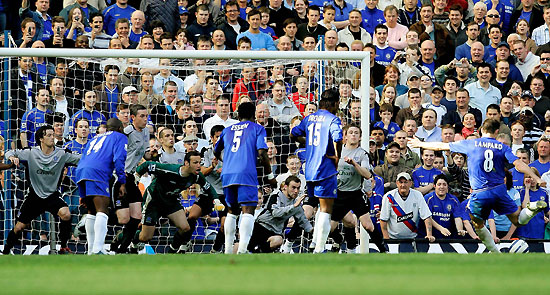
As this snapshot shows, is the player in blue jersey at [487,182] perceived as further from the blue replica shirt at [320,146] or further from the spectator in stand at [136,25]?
the spectator in stand at [136,25]

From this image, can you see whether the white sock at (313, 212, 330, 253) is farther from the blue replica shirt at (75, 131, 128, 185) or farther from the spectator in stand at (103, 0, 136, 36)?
the spectator in stand at (103, 0, 136, 36)

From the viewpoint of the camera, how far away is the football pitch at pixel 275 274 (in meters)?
7.38

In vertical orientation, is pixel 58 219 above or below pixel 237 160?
below

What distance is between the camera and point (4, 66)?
50.1ft

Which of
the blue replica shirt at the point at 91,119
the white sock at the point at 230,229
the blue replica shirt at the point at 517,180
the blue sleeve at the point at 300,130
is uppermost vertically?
the blue replica shirt at the point at 91,119

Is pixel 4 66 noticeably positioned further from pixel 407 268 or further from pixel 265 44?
pixel 407 268

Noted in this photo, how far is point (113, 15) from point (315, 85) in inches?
173

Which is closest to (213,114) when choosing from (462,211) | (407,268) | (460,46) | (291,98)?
(291,98)

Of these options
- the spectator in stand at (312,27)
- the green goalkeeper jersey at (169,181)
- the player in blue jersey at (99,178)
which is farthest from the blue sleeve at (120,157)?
the spectator in stand at (312,27)

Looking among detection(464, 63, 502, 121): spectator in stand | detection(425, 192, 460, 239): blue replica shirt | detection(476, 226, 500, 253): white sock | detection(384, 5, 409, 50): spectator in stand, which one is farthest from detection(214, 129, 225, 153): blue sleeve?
detection(384, 5, 409, 50): spectator in stand

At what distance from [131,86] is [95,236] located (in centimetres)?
347

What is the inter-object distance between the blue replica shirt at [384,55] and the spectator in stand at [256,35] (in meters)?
1.85

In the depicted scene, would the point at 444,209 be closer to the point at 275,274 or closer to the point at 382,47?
the point at 382,47

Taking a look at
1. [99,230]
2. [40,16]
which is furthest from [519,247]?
[40,16]
